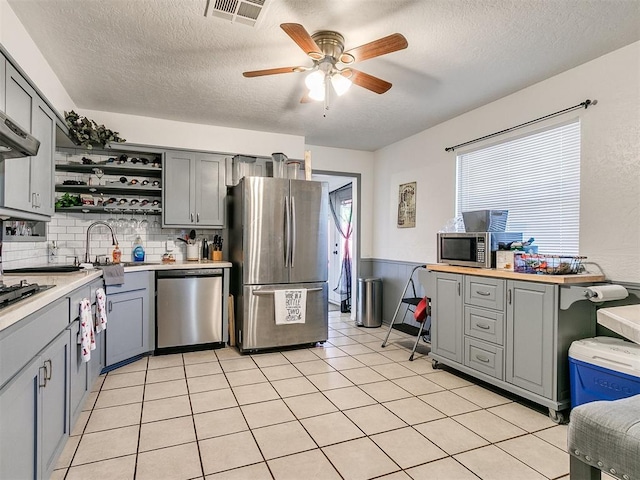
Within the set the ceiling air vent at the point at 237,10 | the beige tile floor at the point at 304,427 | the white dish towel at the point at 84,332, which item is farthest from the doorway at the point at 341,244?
the white dish towel at the point at 84,332

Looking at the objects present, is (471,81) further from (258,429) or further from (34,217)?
(34,217)

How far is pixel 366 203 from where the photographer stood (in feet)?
18.2

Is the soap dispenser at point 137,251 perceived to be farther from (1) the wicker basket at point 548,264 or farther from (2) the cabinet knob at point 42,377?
(1) the wicker basket at point 548,264

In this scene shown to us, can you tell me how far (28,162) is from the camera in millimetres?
2301

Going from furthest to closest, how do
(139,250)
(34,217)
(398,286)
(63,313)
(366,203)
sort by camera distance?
(366,203)
(398,286)
(139,250)
(34,217)
(63,313)

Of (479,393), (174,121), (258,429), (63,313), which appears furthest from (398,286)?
(63,313)

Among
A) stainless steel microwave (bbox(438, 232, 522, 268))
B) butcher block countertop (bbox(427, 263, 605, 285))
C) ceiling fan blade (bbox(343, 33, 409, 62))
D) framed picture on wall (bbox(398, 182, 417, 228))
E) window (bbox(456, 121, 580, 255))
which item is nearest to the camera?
ceiling fan blade (bbox(343, 33, 409, 62))

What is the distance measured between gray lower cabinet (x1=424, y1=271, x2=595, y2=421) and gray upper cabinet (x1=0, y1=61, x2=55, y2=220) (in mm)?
3209

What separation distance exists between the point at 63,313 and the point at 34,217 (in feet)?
3.24

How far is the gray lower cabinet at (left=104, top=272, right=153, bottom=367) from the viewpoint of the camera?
3.21 m

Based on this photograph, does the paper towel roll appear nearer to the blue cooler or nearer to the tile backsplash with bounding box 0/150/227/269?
the blue cooler

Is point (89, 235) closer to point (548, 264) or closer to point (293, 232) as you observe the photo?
point (293, 232)

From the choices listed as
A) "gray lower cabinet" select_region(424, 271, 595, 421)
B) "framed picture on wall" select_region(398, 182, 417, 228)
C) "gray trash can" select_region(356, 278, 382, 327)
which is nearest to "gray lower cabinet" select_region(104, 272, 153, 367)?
"gray trash can" select_region(356, 278, 382, 327)

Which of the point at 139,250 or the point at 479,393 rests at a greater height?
the point at 139,250
